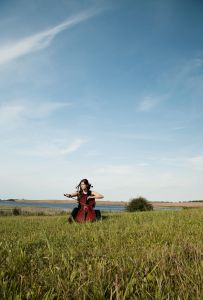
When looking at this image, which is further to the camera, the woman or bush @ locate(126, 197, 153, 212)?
bush @ locate(126, 197, 153, 212)

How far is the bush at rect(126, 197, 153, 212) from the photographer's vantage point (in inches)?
1377

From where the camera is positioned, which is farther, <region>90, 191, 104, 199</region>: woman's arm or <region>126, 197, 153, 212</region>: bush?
<region>126, 197, 153, 212</region>: bush

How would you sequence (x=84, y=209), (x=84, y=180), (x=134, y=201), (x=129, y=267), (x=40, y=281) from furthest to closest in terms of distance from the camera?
1. (x=134, y=201)
2. (x=84, y=180)
3. (x=84, y=209)
4. (x=129, y=267)
5. (x=40, y=281)

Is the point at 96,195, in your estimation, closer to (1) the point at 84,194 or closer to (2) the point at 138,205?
(1) the point at 84,194

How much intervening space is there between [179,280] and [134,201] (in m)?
32.8

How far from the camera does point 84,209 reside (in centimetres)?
1315

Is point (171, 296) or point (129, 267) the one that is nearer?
point (171, 296)

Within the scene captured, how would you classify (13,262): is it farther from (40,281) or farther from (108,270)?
(108,270)

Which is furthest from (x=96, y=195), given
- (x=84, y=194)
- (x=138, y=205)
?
(x=138, y=205)

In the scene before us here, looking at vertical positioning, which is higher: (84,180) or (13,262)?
(84,180)

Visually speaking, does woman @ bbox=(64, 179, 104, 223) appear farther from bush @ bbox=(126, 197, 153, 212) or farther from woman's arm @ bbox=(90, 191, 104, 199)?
bush @ bbox=(126, 197, 153, 212)

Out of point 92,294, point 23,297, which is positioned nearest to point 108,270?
point 92,294

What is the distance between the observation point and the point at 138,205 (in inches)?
1378

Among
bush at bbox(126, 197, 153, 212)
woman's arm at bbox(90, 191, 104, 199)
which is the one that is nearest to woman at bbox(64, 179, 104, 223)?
woman's arm at bbox(90, 191, 104, 199)
